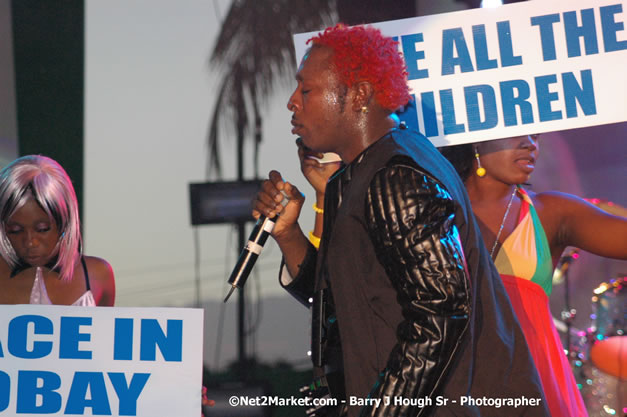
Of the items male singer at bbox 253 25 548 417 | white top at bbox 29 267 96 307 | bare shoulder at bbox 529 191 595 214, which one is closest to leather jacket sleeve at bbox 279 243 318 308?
male singer at bbox 253 25 548 417

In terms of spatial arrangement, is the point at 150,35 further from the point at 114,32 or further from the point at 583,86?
the point at 583,86

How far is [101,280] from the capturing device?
9.25 feet

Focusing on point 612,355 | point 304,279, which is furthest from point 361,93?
point 612,355

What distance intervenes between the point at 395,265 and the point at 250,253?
0.68 metres

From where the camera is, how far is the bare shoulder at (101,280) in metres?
2.80

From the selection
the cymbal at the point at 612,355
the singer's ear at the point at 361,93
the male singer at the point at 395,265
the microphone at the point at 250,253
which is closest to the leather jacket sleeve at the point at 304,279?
the microphone at the point at 250,253

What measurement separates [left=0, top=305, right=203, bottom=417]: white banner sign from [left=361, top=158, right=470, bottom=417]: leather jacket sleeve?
3.18ft

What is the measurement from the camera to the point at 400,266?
1.52m

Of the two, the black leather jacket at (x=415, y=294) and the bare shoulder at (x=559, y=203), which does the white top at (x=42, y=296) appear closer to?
the black leather jacket at (x=415, y=294)

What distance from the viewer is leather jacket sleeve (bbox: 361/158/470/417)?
1.47m

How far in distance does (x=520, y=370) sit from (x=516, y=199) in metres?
1.22

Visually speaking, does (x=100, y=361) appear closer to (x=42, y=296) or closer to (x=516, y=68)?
(x=42, y=296)

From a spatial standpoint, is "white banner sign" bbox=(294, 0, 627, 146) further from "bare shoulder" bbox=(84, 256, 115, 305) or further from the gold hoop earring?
"bare shoulder" bbox=(84, 256, 115, 305)

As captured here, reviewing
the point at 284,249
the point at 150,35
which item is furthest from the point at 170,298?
the point at 284,249
